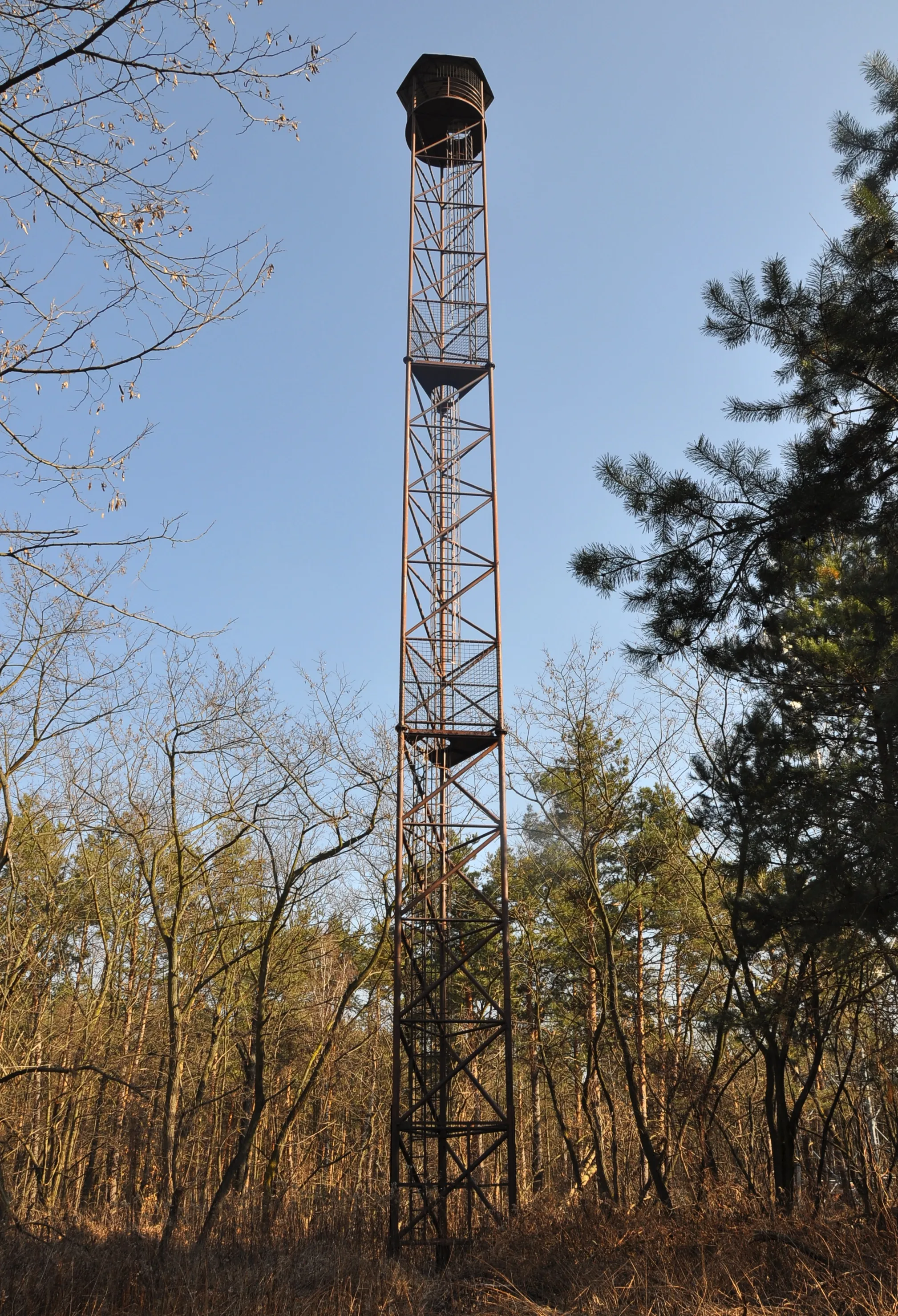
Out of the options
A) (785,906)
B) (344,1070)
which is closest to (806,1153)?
(785,906)

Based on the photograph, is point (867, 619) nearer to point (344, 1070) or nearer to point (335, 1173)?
point (344, 1070)

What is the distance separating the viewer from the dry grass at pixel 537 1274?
5672 mm

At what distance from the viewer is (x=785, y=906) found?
6.67m

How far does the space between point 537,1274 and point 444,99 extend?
1486 centimetres

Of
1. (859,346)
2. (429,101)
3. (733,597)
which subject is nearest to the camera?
(859,346)

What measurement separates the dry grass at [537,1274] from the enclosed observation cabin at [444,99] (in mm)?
14182

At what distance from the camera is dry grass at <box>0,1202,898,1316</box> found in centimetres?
567

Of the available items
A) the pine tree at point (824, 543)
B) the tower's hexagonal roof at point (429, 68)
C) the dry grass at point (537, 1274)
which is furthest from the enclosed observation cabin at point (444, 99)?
the dry grass at point (537, 1274)

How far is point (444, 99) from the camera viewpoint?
14125 mm

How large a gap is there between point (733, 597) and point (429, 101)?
11.7m

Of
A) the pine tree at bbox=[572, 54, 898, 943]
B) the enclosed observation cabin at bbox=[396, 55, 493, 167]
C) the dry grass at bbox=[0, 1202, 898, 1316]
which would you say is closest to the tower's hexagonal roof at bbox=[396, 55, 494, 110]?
the enclosed observation cabin at bbox=[396, 55, 493, 167]

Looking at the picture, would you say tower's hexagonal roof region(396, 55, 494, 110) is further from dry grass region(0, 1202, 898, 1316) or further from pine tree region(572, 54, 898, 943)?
dry grass region(0, 1202, 898, 1316)

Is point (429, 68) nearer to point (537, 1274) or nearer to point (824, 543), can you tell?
point (824, 543)

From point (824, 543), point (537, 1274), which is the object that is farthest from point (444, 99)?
point (537, 1274)
